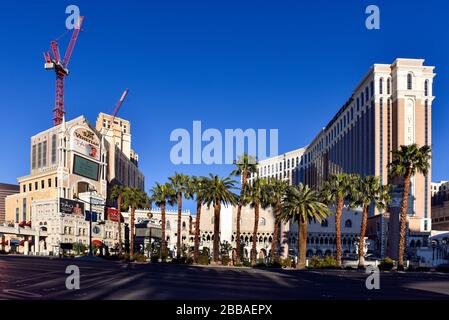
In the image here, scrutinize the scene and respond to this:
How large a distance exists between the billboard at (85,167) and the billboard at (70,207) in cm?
1887

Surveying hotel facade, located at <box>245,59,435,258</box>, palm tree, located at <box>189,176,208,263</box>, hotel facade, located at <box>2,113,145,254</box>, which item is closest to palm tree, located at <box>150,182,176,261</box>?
palm tree, located at <box>189,176,208,263</box>

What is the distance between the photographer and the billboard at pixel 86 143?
15288 cm

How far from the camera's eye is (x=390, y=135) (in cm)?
14725

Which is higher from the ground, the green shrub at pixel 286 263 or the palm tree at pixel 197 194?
the palm tree at pixel 197 194

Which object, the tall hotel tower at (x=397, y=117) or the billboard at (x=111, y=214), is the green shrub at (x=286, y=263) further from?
the billboard at (x=111, y=214)

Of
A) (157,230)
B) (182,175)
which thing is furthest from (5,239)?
(182,175)

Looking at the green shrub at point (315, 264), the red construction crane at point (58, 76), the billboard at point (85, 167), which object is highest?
the red construction crane at point (58, 76)

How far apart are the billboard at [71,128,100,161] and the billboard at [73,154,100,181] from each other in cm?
189

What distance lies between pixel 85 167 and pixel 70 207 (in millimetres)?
27630

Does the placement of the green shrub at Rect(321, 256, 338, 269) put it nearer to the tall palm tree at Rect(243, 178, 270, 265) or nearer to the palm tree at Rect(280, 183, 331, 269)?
the palm tree at Rect(280, 183, 331, 269)

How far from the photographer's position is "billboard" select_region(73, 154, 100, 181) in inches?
6033

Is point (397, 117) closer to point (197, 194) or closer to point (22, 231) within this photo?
point (197, 194)

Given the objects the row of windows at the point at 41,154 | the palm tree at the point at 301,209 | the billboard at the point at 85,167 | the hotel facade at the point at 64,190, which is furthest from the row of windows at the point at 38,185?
the palm tree at the point at 301,209
